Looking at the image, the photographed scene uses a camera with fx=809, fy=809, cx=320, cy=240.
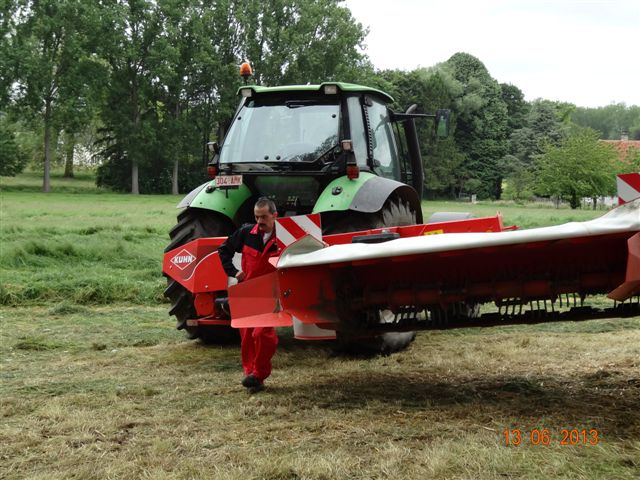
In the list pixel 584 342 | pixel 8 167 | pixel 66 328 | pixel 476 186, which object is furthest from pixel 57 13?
pixel 584 342

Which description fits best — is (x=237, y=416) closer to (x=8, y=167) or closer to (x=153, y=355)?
(x=153, y=355)

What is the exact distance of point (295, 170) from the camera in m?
6.60

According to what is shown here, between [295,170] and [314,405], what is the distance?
95.3 inches

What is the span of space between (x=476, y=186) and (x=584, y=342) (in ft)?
164

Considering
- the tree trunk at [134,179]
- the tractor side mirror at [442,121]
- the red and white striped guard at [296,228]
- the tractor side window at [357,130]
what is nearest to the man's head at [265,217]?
the red and white striped guard at [296,228]

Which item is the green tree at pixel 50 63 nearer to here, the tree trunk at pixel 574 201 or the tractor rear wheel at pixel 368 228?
the tree trunk at pixel 574 201

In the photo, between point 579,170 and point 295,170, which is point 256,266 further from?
point 579,170

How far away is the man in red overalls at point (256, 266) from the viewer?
523 centimetres

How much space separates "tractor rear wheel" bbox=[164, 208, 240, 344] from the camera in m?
6.39

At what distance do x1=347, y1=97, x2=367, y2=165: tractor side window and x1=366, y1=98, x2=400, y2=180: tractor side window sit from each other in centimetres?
16

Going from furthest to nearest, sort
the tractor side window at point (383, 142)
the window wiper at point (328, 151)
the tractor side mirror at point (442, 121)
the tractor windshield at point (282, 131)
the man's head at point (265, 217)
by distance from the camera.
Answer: the tractor side mirror at point (442, 121)
the tractor side window at point (383, 142)
the tractor windshield at point (282, 131)
the window wiper at point (328, 151)
the man's head at point (265, 217)

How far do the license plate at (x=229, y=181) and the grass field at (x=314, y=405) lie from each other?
4.47ft

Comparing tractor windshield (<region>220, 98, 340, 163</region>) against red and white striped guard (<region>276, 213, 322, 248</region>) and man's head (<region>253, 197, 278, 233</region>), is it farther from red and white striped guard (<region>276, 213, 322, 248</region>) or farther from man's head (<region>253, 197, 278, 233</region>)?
red and white striped guard (<region>276, 213, 322, 248</region>)

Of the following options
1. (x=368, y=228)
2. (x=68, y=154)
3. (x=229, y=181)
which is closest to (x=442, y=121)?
(x=368, y=228)
